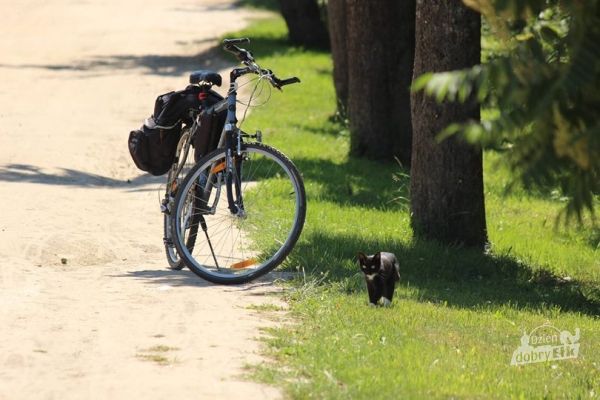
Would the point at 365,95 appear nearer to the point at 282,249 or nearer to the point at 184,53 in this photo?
the point at 282,249

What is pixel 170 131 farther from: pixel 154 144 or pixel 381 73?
pixel 381 73

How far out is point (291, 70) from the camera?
86.2 feet

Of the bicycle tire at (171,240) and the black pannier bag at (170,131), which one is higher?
the black pannier bag at (170,131)

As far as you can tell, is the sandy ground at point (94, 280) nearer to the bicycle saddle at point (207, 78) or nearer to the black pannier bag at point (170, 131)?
the black pannier bag at point (170, 131)

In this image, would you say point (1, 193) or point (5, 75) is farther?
point (5, 75)

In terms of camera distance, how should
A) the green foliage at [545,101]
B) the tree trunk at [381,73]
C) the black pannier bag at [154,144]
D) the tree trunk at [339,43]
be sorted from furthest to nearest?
the tree trunk at [339,43] < the tree trunk at [381,73] < the black pannier bag at [154,144] < the green foliage at [545,101]

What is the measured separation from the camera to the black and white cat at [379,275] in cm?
854

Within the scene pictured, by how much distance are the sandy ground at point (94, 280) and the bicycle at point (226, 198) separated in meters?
0.20

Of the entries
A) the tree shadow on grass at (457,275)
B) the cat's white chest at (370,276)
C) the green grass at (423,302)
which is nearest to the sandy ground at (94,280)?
the green grass at (423,302)

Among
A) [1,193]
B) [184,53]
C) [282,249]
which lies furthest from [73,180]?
[184,53]

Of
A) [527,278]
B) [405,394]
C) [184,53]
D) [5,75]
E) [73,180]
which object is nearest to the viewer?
[405,394]

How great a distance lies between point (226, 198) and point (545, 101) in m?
4.87

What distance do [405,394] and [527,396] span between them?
0.69m

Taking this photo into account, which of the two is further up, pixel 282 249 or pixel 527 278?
pixel 282 249
